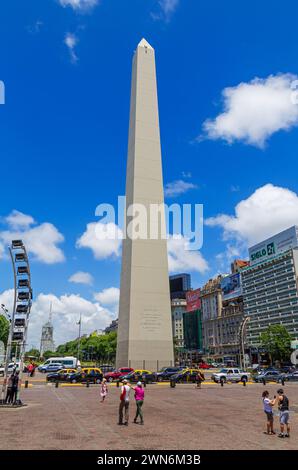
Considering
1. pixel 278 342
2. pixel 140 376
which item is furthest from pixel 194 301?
pixel 140 376

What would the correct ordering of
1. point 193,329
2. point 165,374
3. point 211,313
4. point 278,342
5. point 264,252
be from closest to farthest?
point 165,374
point 278,342
point 264,252
point 211,313
point 193,329

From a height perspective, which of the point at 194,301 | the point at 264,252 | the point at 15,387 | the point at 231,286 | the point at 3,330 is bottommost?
the point at 15,387

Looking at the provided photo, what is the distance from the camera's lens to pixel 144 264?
46.9 metres

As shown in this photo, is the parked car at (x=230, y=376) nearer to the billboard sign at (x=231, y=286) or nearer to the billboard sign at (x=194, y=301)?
the billboard sign at (x=231, y=286)

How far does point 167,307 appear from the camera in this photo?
46594 millimetres

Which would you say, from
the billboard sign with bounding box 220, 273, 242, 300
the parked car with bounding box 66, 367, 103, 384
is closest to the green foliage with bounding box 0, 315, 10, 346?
the parked car with bounding box 66, 367, 103, 384

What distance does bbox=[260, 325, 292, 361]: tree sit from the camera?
7775cm

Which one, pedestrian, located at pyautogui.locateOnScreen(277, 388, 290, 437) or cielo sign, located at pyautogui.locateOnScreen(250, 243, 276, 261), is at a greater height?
cielo sign, located at pyautogui.locateOnScreen(250, 243, 276, 261)

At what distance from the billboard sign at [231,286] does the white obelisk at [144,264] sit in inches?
2839

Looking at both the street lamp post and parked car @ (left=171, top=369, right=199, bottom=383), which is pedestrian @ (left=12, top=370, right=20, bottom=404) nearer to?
the street lamp post

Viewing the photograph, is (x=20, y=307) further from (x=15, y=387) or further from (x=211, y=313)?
(x=211, y=313)

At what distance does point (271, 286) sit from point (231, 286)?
24.0 metres
